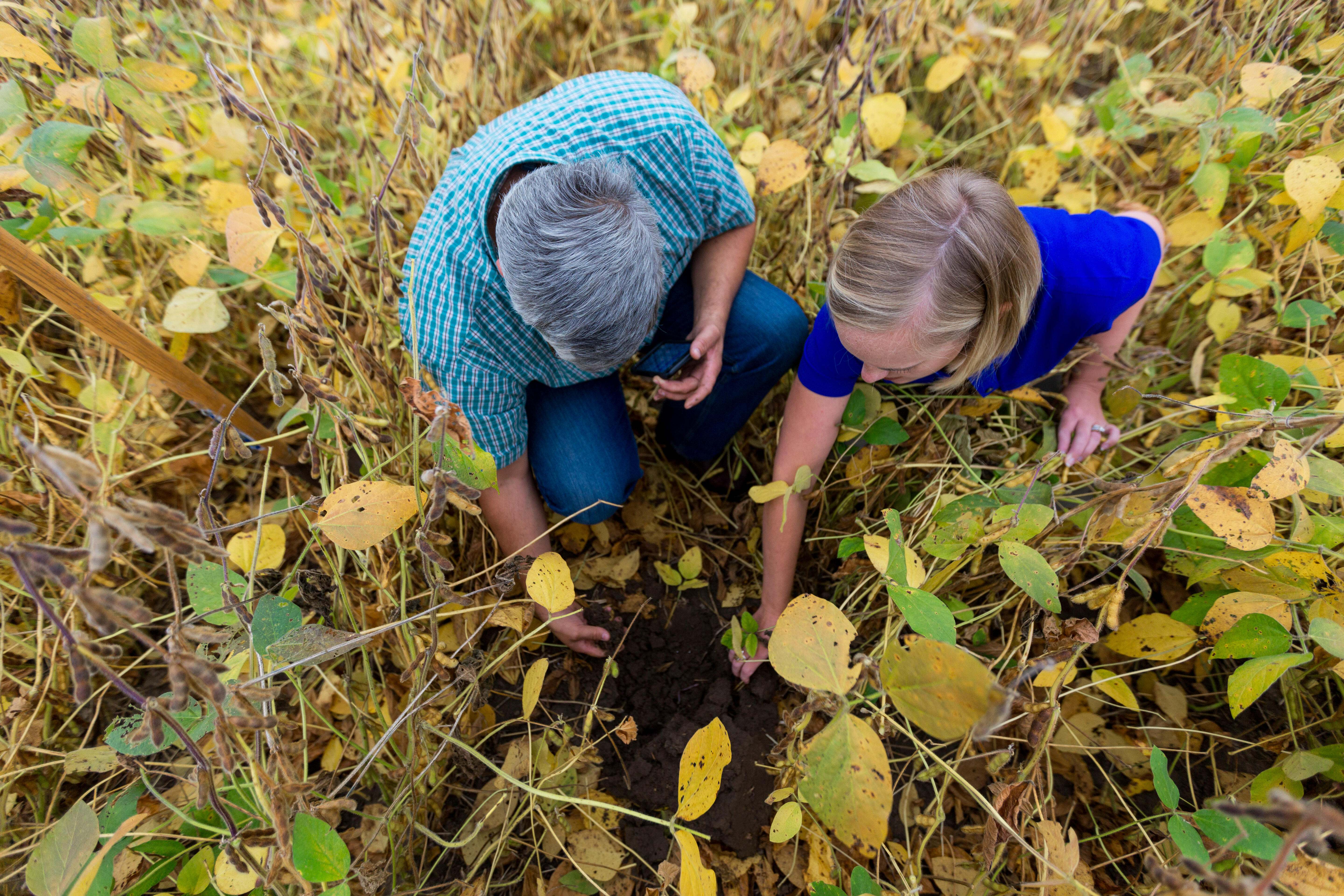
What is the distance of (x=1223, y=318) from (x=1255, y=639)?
783 mm

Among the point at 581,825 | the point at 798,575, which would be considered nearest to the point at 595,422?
the point at 798,575

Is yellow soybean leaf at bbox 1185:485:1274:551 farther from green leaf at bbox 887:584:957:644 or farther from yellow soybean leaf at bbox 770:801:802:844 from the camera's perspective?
yellow soybean leaf at bbox 770:801:802:844

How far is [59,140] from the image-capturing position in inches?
41.1

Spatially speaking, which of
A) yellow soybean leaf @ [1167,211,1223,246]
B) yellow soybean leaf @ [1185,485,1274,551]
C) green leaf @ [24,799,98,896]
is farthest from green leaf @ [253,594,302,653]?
yellow soybean leaf @ [1167,211,1223,246]

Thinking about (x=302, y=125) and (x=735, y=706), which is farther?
(x=302, y=125)

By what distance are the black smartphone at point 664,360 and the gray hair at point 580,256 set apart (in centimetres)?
46

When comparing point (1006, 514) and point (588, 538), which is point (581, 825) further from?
point (1006, 514)

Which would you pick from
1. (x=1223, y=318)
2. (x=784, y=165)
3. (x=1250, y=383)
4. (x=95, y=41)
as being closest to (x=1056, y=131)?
(x=1223, y=318)

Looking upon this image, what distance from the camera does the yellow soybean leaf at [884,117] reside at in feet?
4.79

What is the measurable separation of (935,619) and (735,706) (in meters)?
0.64

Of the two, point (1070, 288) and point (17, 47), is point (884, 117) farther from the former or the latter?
point (17, 47)

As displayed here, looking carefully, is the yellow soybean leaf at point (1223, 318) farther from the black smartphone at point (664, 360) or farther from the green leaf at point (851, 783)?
the green leaf at point (851, 783)

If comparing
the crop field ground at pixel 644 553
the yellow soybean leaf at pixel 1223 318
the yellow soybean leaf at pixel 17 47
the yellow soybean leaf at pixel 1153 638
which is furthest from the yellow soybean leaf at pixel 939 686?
the yellow soybean leaf at pixel 17 47

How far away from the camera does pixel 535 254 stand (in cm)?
98
